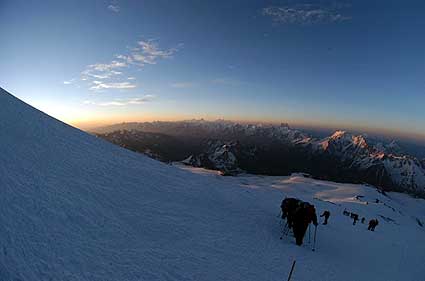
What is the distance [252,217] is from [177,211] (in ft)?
19.1

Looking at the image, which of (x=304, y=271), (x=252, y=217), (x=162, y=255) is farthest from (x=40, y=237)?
(x=252, y=217)

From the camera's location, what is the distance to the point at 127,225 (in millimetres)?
11773

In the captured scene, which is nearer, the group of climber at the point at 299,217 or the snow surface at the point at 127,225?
the snow surface at the point at 127,225

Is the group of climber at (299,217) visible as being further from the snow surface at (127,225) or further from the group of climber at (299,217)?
the snow surface at (127,225)

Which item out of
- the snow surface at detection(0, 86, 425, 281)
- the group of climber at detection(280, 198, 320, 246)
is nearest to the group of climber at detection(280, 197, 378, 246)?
the group of climber at detection(280, 198, 320, 246)

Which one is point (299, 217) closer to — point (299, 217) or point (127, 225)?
point (299, 217)

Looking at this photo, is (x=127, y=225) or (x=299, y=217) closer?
(x=127, y=225)

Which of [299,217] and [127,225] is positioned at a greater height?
[127,225]

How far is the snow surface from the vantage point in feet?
27.8

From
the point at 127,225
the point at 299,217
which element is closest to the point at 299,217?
the point at 299,217

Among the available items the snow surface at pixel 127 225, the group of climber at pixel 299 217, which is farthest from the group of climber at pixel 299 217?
the snow surface at pixel 127 225

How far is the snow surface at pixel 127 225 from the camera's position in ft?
27.8

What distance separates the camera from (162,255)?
1041 centimetres

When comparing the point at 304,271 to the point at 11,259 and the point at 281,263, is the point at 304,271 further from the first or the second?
the point at 11,259
